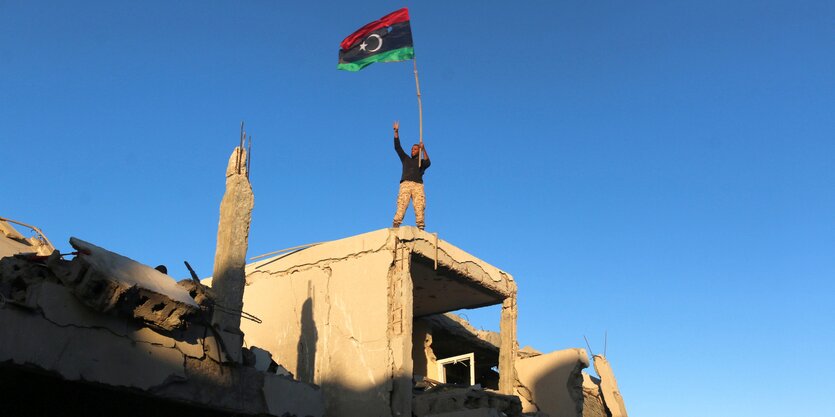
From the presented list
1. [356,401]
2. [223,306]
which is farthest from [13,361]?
[356,401]

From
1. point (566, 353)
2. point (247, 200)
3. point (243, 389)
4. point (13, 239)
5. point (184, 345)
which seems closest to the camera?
point (184, 345)

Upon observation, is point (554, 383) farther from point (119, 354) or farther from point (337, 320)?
point (119, 354)

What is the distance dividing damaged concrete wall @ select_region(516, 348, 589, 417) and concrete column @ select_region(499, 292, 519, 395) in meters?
0.34

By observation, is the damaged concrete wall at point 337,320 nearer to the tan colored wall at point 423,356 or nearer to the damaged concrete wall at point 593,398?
the tan colored wall at point 423,356

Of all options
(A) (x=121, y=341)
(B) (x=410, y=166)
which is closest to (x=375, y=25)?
(B) (x=410, y=166)

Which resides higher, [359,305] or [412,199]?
[412,199]

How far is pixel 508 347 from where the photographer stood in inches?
677

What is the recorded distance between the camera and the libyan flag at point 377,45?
56.2ft

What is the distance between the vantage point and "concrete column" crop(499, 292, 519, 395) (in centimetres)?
1697

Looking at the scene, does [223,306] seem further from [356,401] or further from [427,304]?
[427,304]

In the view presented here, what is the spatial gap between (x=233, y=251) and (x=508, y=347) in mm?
7668

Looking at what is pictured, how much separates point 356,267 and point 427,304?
3360 mm

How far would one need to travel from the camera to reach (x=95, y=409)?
9.88 meters

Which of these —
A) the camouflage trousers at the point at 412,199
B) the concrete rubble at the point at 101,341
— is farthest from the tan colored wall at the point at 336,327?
the concrete rubble at the point at 101,341
